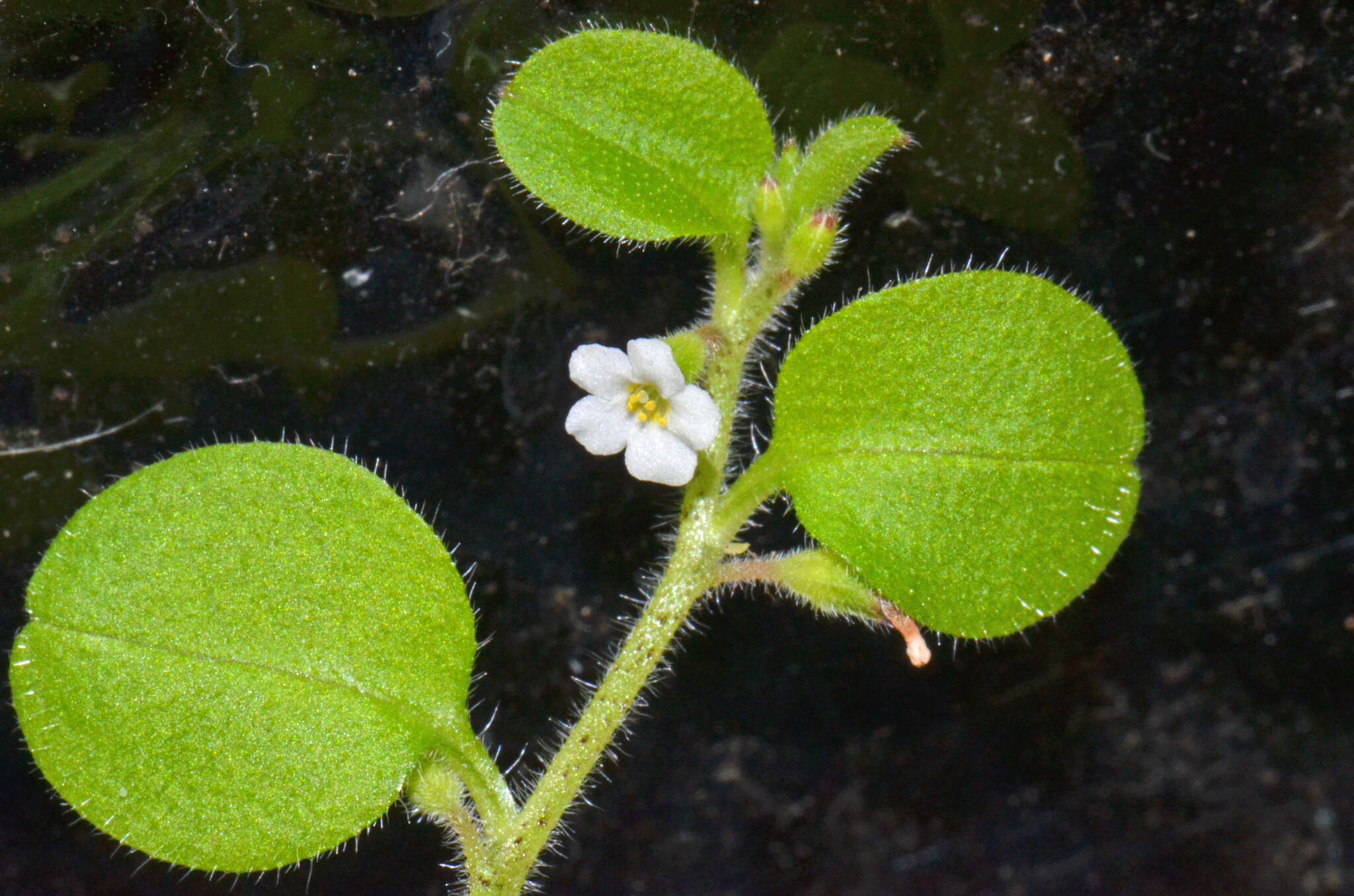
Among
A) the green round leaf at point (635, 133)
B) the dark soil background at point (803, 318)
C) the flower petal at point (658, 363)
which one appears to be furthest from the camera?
the dark soil background at point (803, 318)

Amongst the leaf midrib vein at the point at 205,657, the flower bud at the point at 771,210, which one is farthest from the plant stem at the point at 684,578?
the leaf midrib vein at the point at 205,657

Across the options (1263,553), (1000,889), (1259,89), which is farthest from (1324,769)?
(1259,89)

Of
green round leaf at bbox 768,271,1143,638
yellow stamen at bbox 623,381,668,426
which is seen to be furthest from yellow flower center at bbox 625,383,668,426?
green round leaf at bbox 768,271,1143,638

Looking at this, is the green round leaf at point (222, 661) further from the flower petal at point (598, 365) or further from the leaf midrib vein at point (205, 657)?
the flower petal at point (598, 365)

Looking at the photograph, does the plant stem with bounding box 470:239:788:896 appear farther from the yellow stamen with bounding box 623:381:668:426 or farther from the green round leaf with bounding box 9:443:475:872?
the green round leaf with bounding box 9:443:475:872

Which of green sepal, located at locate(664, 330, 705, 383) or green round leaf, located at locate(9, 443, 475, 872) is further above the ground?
green sepal, located at locate(664, 330, 705, 383)

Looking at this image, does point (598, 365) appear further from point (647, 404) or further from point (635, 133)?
point (635, 133)
